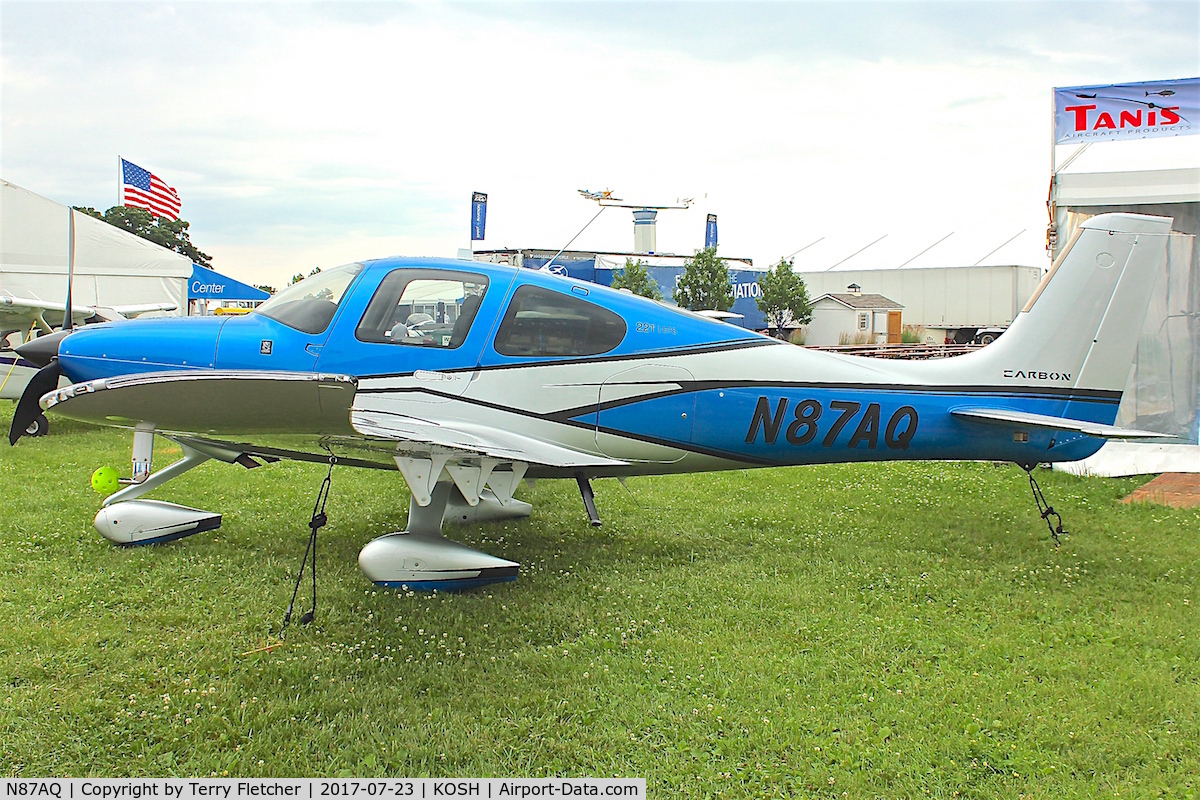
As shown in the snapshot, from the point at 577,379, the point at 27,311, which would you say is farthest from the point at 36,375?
the point at 27,311

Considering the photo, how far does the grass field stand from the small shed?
3554cm

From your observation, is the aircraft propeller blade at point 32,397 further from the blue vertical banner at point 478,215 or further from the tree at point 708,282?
the tree at point 708,282

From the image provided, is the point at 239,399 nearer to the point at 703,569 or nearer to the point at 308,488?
the point at 703,569

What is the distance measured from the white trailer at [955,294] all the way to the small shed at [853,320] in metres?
1.51

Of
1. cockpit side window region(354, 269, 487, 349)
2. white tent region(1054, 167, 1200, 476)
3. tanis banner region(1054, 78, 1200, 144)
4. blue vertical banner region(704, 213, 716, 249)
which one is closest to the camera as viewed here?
cockpit side window region(354, 269, 487, 349)

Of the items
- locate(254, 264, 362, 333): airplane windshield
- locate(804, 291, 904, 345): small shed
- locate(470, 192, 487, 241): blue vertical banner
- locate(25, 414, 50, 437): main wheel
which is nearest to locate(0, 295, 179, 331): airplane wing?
locate(25, 414, 50, 437): main wheel

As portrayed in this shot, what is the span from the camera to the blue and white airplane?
5.18 metres

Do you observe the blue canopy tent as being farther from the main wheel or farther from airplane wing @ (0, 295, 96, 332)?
the main wheel

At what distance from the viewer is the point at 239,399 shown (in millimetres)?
3707

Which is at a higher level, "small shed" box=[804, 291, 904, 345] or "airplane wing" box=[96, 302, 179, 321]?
"small shed" box=[804, 291, 904, 345]

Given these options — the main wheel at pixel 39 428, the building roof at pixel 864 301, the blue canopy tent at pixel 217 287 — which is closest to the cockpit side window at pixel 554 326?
the main wheel at pixel 39 428

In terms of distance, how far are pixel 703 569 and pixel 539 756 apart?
8.77 ft

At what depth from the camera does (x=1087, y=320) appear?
6.22 metres

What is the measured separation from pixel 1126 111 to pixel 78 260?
938 inches
